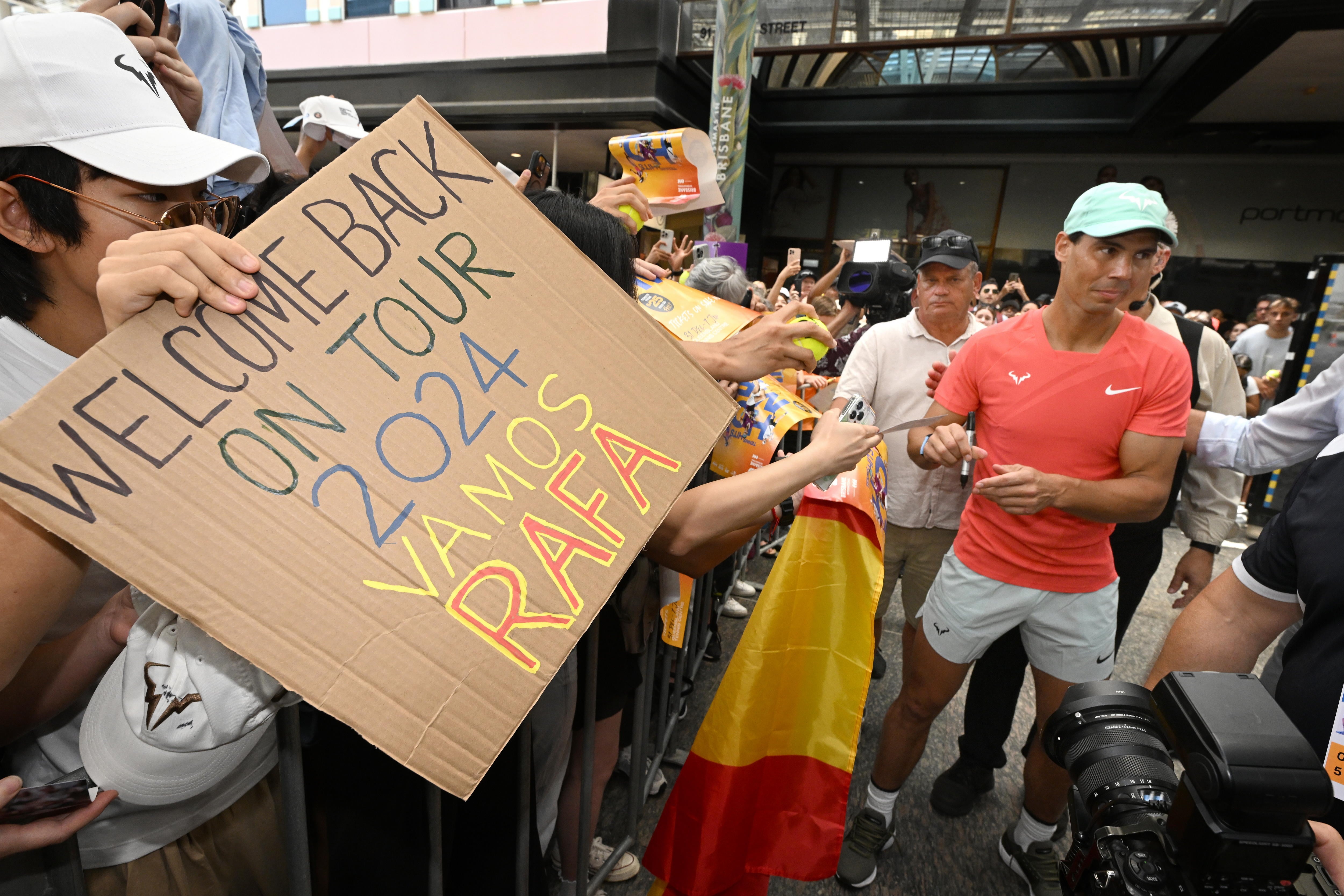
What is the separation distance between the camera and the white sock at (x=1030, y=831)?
1.98m

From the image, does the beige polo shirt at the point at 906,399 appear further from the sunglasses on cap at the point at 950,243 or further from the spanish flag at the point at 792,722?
the spanish flag at the point at 792,722

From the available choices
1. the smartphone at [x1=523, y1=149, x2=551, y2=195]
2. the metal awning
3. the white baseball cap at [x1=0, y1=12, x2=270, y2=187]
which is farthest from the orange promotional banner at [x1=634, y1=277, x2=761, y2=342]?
the metal awning

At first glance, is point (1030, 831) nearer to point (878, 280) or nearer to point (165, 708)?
point (165, 708)

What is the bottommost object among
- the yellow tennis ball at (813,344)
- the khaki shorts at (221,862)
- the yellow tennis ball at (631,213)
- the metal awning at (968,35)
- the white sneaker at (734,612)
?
the white sneaker at (734,612)

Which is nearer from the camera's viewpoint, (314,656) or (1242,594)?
(314,656)

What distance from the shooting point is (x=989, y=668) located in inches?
91.7

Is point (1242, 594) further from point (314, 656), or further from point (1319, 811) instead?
point (314, 656)

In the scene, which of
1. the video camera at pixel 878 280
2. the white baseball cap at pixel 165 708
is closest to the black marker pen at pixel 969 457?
the video camera at pixel 878 280

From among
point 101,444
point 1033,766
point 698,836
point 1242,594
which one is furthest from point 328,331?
point 1033,766

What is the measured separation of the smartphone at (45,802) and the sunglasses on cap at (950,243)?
2668mm

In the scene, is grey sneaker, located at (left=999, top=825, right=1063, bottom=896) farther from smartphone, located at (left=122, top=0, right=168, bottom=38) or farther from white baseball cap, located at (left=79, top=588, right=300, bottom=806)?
smartphone, located at (left=122, top=0, right=168, bottom=38)

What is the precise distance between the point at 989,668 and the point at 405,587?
7.32 ft

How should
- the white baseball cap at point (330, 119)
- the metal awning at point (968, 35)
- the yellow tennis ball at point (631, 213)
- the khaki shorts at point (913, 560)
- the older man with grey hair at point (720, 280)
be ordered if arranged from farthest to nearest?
the metal awning at point (968, 35)
the older man with grey hair at point (720, 280)
the khaki shorts at point (913, 560)
the white baseball cap at point (330, 119)
the yellow tennis ball at point (631, 213)

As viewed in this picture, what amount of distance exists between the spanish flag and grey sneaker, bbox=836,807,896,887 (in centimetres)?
31
